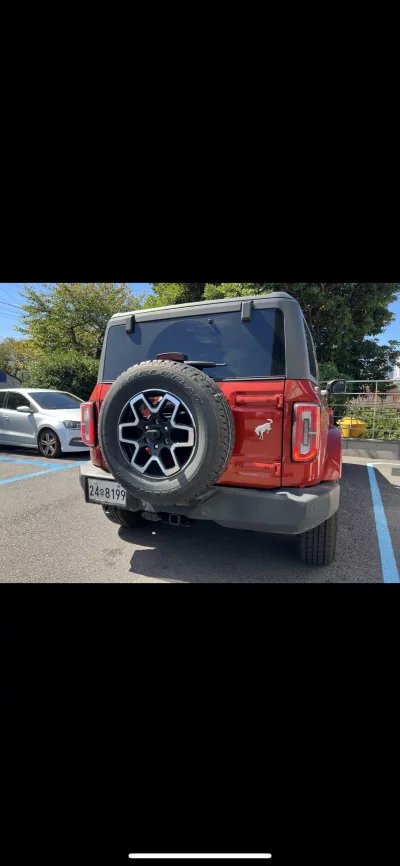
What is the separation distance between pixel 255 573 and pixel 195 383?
1491 mm

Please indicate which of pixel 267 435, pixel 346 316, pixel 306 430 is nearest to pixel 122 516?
pixel 267 435

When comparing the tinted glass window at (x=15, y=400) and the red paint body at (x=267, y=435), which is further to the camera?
the tinted glass window at (x=15, y=400)

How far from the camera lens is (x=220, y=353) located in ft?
7.50

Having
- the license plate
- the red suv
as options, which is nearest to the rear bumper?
the red suv

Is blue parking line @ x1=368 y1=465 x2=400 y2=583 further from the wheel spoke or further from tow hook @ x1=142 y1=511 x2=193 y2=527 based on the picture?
the wheel spoke

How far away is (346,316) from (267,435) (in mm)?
7891

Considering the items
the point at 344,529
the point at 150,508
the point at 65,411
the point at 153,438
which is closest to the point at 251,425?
the point at 153,438

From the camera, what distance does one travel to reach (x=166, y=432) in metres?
2.12

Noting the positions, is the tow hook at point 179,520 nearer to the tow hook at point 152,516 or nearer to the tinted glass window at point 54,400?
the tow hook at point 152,516

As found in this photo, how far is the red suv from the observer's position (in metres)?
2.02

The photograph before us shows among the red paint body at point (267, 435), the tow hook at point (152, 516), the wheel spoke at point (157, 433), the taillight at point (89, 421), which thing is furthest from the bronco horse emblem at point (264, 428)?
the taillight at point (89, 421)

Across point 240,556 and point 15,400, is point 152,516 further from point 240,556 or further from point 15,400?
point 15,400

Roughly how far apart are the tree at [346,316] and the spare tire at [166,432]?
23.8 ft

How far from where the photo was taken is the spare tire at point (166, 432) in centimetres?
200
